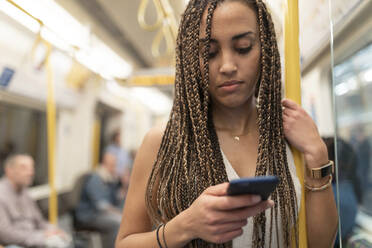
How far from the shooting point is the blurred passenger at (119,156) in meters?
5.75

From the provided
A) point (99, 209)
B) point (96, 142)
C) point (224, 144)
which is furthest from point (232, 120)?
point (96, 142)

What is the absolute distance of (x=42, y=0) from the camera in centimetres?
145

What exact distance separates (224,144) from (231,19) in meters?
0.37

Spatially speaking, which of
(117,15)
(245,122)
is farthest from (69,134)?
(245,122)

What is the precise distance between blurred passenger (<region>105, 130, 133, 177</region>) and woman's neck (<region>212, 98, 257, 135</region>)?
476 centimetres

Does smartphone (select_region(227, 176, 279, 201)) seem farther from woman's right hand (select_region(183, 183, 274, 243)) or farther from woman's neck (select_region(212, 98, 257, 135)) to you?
woman's neck (select_region(212, 98, 257, 135))

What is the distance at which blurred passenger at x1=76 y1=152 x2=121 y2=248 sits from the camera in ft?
12.4

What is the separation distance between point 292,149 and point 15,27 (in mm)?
4061

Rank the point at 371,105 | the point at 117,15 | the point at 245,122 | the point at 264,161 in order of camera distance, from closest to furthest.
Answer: the point at 264,161 < the point at 245,122 < the point at 371,105 < the point at 117,15

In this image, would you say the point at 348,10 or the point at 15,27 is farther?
the point at 15,27

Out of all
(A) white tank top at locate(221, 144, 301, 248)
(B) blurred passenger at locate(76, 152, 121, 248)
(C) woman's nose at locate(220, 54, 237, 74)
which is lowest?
(B) blurred passenger at locate(76, 152, 121, 248)

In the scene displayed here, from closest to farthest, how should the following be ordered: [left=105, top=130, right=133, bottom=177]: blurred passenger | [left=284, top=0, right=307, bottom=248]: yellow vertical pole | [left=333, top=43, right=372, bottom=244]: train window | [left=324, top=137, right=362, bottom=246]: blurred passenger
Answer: [left=284, top=0, right=307, bottom=248]: yellow vertical pole < [left=333, top=43, right=372, bottom=244]: train window < [left=324, top=137, right=362, bottom=246]: blurred passenger < [left=105, top=130, right=133, bottom=177]: blurred passenger

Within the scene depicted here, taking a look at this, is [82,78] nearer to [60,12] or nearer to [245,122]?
[60,12]

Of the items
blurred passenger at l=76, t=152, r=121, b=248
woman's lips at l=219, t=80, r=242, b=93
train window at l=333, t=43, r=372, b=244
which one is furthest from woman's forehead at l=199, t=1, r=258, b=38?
blurred passenger at l=76, t=152, r=121, b=248
